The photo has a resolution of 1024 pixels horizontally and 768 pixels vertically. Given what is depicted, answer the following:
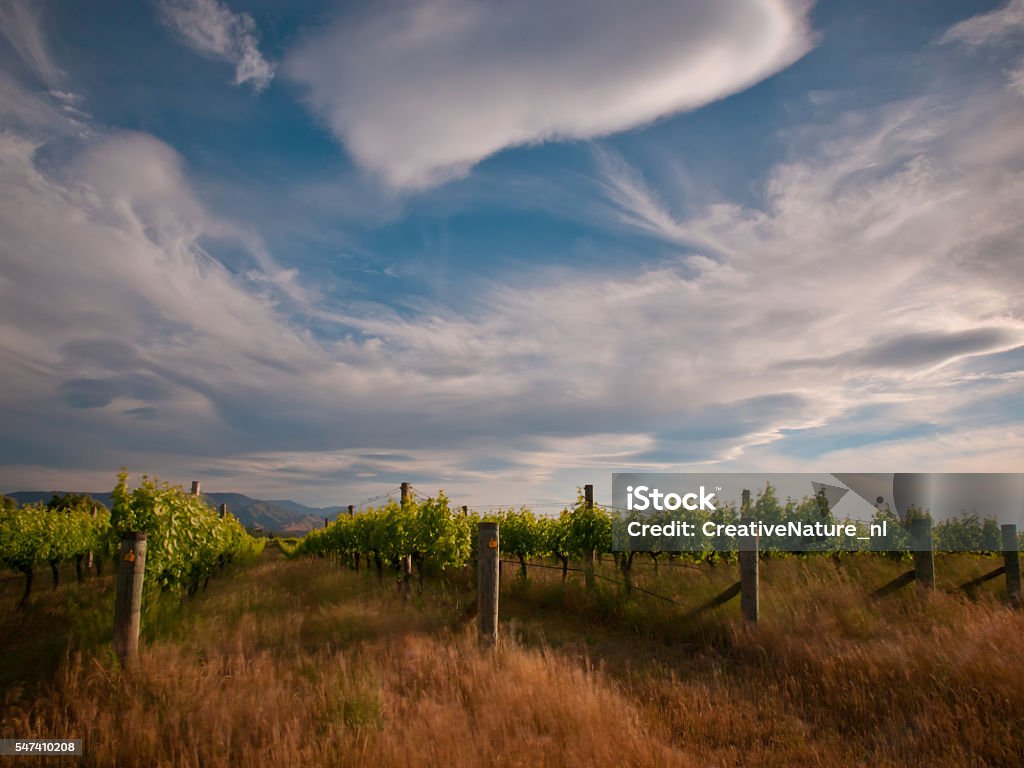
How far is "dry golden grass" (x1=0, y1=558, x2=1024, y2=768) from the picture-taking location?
199 inches

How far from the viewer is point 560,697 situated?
5.85 meters

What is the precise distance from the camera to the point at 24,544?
17.8m

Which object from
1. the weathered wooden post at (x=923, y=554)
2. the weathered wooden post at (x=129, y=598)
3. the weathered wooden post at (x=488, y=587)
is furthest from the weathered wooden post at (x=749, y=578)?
the weathered wooden post at (x=129, y=598)

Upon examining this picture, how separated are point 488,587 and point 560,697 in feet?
10.7

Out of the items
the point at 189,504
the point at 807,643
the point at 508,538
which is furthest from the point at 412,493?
the point at 807,643

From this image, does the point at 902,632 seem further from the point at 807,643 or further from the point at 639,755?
the point at 639,755

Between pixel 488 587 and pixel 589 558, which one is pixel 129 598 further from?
pixel 589 558

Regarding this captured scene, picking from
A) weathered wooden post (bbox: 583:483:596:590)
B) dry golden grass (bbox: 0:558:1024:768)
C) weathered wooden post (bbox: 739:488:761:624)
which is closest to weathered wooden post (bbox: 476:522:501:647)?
dry golden grass (bbox: 0:558:1024:768)

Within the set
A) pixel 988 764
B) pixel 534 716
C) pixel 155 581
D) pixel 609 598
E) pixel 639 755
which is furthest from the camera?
pixel 609 598

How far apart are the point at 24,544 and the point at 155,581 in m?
11.1

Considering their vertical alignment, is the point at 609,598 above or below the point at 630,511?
below

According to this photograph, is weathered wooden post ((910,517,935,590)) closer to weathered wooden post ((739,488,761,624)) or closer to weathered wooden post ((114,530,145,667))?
weathered wooden post ((739,488,761,624))

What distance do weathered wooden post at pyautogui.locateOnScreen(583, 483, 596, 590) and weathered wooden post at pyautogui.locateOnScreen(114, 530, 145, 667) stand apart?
980cm

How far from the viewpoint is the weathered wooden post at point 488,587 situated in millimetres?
8773
